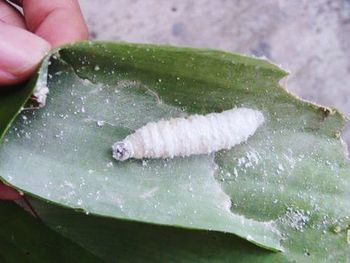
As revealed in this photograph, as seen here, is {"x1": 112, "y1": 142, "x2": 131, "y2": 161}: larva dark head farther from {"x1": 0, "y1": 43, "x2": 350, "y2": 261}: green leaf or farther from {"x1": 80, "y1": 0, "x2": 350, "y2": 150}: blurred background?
{"x1": 80, "y1": 0, "x2": 350, "y2": 150}: blurred background

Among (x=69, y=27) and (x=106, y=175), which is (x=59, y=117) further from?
(x=69, y=27)

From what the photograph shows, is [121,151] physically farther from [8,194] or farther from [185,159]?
[8,194]

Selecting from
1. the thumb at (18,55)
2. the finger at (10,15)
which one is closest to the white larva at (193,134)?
the thumb at (18,55)

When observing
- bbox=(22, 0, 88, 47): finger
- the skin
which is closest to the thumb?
the skin

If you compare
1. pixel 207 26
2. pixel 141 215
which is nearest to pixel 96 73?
pixel 141 215

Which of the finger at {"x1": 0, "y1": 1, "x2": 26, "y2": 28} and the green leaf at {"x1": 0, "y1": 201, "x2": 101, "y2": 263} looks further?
the finger at {"x1": 0, "y1": 1, "x2": 26, "y2": 28}

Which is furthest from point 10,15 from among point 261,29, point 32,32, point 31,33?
point 261,29

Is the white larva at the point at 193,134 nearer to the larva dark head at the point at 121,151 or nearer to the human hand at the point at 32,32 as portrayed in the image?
the larva dark head at the point at 121,151
